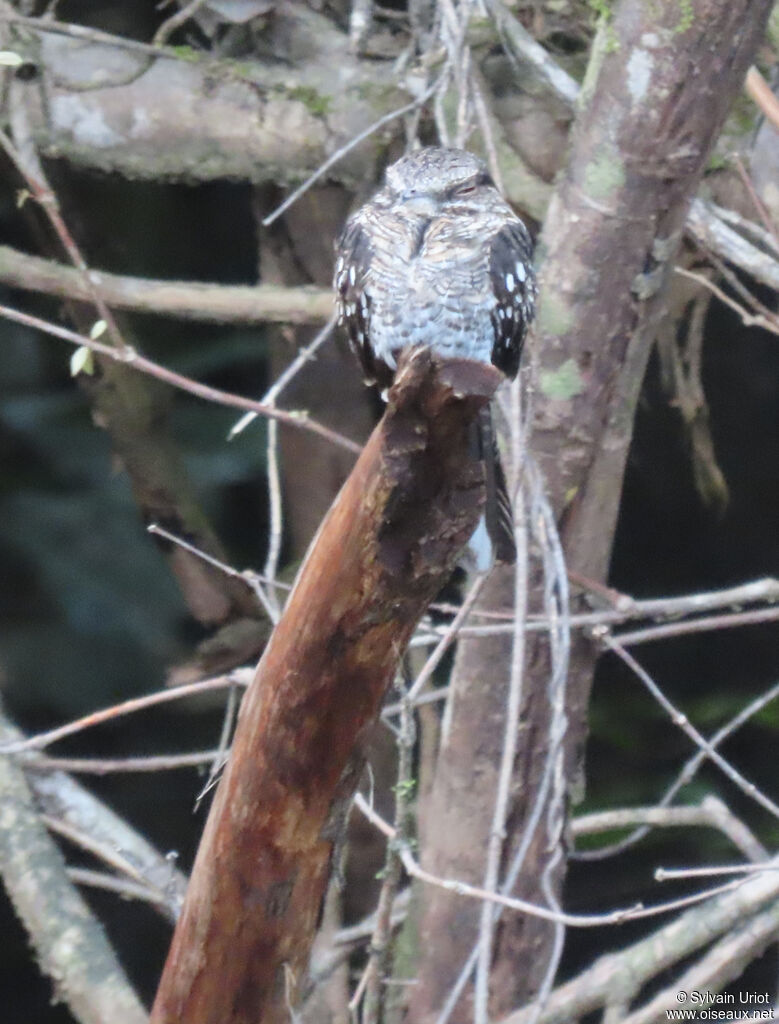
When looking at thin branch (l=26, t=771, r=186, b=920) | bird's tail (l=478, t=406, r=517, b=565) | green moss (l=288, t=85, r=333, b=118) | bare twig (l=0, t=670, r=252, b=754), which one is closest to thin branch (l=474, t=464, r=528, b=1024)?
bird's tail (l=478, t=406, r=517, b=565)

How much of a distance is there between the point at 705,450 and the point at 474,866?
3.55ft

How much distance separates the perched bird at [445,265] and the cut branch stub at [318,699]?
1.97ft

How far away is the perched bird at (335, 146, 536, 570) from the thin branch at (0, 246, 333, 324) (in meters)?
0.50

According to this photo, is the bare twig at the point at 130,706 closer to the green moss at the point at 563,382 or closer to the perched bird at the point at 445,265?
the perched bird at the point at 445,265

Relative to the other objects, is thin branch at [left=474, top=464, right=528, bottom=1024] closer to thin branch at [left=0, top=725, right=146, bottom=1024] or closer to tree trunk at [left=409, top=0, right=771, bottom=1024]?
tree trunk at [left=409, top=0, right=771, bottom=1024]

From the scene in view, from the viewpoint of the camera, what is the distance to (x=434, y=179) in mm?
1840

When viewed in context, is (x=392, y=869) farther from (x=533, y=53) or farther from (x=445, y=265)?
(x=533, y=53)

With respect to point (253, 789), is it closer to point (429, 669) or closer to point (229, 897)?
point (229, 897)

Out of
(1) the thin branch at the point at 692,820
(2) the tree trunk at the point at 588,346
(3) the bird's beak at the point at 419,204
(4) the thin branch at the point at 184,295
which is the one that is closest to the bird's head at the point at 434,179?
(3) the bird's beak at the point at 419,204

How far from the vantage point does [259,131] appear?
2.41 m

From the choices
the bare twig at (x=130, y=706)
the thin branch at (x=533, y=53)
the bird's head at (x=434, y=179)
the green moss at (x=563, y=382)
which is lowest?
the bare twig at (x=130, y=706)

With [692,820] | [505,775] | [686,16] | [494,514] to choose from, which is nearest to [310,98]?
[686,16]

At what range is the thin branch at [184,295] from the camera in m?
2.39

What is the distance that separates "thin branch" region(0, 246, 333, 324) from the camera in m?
2.39
